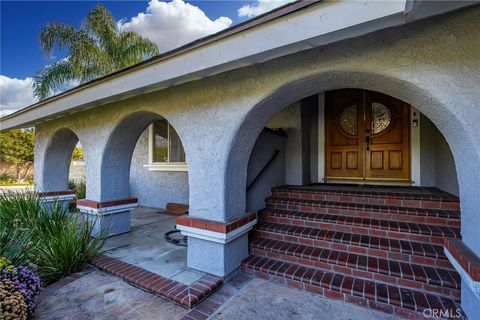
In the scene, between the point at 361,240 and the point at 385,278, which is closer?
the point at 385,278

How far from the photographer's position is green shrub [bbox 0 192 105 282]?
3.56m

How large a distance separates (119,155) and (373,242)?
5.34 m

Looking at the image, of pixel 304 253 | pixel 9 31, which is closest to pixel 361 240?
pixel 304 253

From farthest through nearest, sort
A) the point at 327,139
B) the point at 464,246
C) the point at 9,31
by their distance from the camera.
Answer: the point at 9,31, the point at 327,139, the point at 464,246

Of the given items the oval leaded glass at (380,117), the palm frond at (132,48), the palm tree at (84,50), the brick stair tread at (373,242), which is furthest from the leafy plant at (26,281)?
the palm frond at (132,48)

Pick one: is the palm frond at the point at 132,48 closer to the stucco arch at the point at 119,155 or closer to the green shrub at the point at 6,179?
the stucco arch at the point at 119,155

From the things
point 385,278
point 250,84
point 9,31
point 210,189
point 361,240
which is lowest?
point 385,278

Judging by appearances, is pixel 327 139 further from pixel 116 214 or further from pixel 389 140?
pixel 116 214

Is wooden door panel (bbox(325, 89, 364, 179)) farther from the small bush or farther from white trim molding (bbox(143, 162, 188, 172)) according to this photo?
the small bush

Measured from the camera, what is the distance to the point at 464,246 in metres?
2.30

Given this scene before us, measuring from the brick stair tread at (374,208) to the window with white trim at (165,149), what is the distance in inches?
177

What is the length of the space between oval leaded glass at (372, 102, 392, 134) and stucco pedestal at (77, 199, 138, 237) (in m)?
6.24

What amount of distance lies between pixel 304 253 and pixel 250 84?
8.74ft

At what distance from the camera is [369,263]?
320 centimetres
